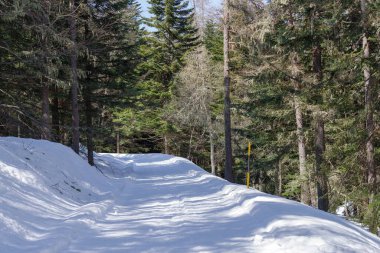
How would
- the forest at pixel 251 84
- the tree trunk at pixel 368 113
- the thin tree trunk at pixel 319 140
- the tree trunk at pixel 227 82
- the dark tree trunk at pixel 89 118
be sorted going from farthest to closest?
the tree trunk at pixel 227 82 → the dark tree trunk at pixel 89 118 → the thin tree trunk at pixel 319 140 → the forest at pixel 251 84 → the tree trunk at pixel 368 113

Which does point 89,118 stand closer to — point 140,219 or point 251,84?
point 251,84

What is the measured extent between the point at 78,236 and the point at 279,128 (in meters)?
14.6

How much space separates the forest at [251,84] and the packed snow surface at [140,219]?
2.33 meters

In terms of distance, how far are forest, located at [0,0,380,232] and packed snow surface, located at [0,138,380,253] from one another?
233cm

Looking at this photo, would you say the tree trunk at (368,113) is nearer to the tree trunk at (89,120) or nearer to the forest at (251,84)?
the forest at (251,84)

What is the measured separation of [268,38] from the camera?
14.6m

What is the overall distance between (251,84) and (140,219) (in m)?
14.3

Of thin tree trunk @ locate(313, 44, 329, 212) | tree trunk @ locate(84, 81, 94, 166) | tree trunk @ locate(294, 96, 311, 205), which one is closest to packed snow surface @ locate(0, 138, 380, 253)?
thin tree trunk @ locate(313, 44, 329, 212)

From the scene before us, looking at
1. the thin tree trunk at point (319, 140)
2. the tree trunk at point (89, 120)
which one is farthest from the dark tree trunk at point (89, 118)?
the thin tree trunk at point (319, 140)

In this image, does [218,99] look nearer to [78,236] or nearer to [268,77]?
[268,77]

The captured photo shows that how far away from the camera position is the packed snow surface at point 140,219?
5953 millimetres

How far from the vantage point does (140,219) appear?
26.9ft

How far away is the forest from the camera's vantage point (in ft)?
37.3

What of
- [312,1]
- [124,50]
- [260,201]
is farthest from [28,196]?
[124,50]
